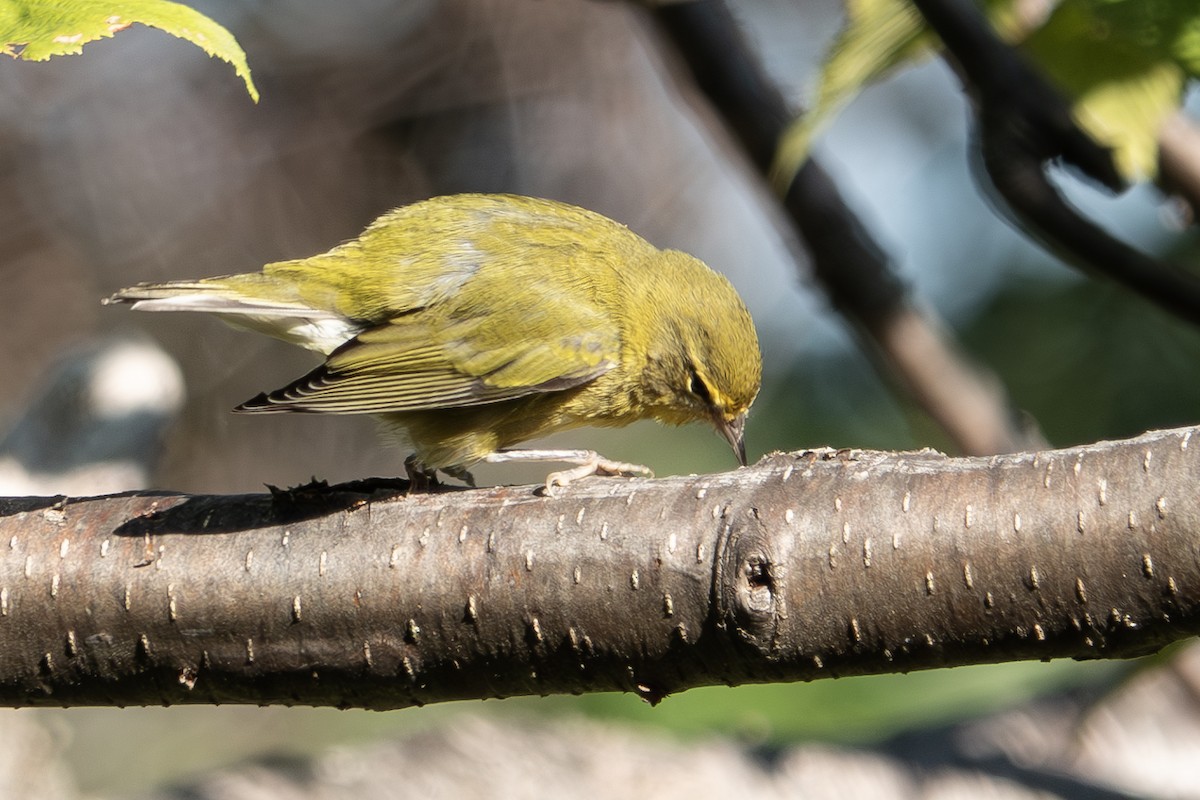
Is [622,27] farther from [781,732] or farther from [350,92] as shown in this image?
[781,732]

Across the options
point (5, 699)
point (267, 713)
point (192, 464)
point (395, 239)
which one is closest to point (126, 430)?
point (395, 239)

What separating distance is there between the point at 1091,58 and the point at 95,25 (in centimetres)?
198

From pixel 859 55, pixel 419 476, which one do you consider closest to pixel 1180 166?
pixel 859 55

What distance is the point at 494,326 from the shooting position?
4.24 m

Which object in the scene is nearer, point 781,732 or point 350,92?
point 781,732

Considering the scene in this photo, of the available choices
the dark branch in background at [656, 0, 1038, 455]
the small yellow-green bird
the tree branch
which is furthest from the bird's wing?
the tree branch

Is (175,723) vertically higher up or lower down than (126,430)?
lower down

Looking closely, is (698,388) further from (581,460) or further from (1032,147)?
(1032,147)

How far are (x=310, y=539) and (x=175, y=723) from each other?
578 centimetres

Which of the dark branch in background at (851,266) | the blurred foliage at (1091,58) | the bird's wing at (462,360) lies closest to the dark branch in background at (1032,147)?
the blurred foliage at (1091,58)

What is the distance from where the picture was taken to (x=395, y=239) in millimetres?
4211

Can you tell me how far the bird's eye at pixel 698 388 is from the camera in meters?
4.59

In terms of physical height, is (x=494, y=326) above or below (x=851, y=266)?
above

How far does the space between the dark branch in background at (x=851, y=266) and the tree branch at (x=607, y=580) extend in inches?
63.4
